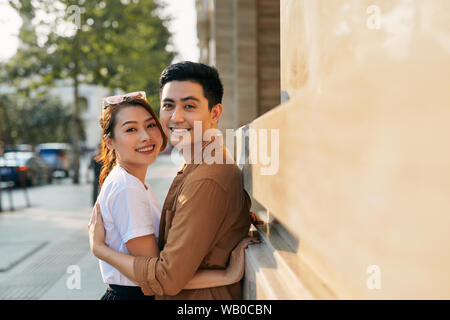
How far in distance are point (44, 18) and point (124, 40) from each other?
293cm

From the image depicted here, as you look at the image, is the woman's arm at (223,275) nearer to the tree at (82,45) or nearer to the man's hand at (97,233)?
the man's hand at (97,233)

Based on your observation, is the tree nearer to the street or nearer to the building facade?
the street

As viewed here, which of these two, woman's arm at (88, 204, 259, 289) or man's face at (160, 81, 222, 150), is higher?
man's face at (160, 81, 222, 150)

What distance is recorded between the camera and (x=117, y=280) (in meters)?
2.05

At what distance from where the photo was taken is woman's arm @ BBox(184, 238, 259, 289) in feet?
5.66

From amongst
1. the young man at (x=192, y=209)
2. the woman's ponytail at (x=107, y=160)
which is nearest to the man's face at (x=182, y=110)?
the young man at (x=192, y=209)

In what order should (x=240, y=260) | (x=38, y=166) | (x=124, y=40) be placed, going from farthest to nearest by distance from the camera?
(x=38, y=166)
(x=124, y=40)
(x=240, y=260)

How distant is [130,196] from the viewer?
6.49ft

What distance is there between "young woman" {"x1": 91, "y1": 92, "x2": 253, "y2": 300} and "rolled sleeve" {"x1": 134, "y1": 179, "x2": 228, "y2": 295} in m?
0.14

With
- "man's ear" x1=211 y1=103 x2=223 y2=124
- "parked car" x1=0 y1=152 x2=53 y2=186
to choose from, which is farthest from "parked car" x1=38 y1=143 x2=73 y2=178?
"man's ear" x1=211 y1=103 x2=223 y2=124

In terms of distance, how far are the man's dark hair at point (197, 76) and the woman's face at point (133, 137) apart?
1.06 ft

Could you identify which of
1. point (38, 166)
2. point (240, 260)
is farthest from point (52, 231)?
point (38, 166)
